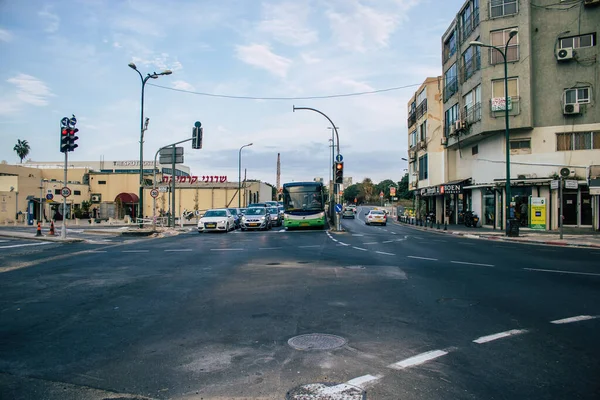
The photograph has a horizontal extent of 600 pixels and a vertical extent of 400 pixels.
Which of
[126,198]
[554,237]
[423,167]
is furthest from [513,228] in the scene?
[126,198]

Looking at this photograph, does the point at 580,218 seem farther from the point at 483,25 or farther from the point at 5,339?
the point at 5,339

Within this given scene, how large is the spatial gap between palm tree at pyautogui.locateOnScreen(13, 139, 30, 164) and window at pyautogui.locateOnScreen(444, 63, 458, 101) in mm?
87532

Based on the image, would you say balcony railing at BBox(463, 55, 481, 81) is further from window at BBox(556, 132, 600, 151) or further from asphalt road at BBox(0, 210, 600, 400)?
asphalt road at BBox(0, 210, 600, 400)

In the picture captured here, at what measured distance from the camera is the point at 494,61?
2994 centimetres

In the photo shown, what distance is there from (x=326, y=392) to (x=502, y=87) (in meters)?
30.5

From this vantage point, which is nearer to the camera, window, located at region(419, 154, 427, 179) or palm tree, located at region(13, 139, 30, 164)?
window, located at region(419, 154, 427, 179)

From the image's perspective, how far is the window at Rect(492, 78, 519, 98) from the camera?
2911 cm

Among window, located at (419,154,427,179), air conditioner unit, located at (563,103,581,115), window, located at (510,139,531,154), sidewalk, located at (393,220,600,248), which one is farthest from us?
window, located at (419,154,427,179)

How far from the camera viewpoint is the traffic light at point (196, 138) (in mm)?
26375

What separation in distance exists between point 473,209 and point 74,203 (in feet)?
167

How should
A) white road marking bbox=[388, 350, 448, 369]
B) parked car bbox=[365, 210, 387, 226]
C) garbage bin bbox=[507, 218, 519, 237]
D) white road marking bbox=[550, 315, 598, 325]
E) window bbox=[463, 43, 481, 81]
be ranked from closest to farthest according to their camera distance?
white road marking bbox=[388, 350, 448, 369], white road marking bbox=[550, 315, 598, 325], garbage bin bbox=[507, 218, 519, 237], window bbox=[463, 43, 481, 81], parked car bbox=[365, 210, 387, 226]

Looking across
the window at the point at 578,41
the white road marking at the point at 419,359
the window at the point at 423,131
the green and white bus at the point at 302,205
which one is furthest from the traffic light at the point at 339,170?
the white road marking at the point at 419,359

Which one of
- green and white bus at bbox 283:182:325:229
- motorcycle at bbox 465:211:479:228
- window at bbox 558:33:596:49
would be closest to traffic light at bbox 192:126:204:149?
green and white bus at bbox 283:182:325:229

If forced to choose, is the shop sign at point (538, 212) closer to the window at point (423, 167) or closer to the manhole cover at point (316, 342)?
the window at point (423, 167)
